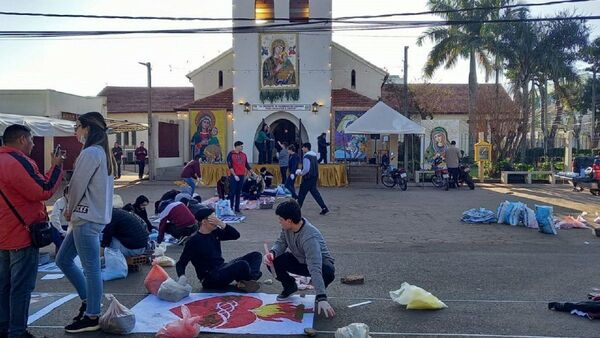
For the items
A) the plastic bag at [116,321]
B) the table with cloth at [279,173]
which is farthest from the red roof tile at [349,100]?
the plastic bag at [116,321]

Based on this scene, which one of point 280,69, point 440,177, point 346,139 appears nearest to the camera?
point 440,177

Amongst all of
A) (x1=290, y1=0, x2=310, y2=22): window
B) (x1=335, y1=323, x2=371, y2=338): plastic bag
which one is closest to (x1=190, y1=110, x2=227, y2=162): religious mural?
(x1=290, y1=0, x2=310, y2=22): window

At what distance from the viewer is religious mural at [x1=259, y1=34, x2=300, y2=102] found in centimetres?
2912

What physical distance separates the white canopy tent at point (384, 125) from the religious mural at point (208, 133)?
8.76m

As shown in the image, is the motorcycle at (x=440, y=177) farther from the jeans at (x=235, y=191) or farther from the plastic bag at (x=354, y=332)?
the plastic bag at (x=354, y=332)

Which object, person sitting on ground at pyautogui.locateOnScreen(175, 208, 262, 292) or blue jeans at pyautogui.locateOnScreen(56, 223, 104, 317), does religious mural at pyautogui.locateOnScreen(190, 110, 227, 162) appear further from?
blue jeans at pyautogui.locateOnScreen(56, 223, 104, 317)

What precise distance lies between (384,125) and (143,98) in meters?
28.0

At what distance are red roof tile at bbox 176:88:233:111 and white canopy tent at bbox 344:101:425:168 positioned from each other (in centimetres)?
936

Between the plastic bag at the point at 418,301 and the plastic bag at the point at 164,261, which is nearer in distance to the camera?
the plastic bag at the point at 418,301

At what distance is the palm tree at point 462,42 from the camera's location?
100 ft

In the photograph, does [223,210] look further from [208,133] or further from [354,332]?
[208,133]

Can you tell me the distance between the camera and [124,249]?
25.6ft

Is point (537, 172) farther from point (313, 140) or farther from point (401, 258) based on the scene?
point (401, 258)

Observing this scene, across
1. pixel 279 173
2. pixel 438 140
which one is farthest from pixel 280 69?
pixel 438 140
